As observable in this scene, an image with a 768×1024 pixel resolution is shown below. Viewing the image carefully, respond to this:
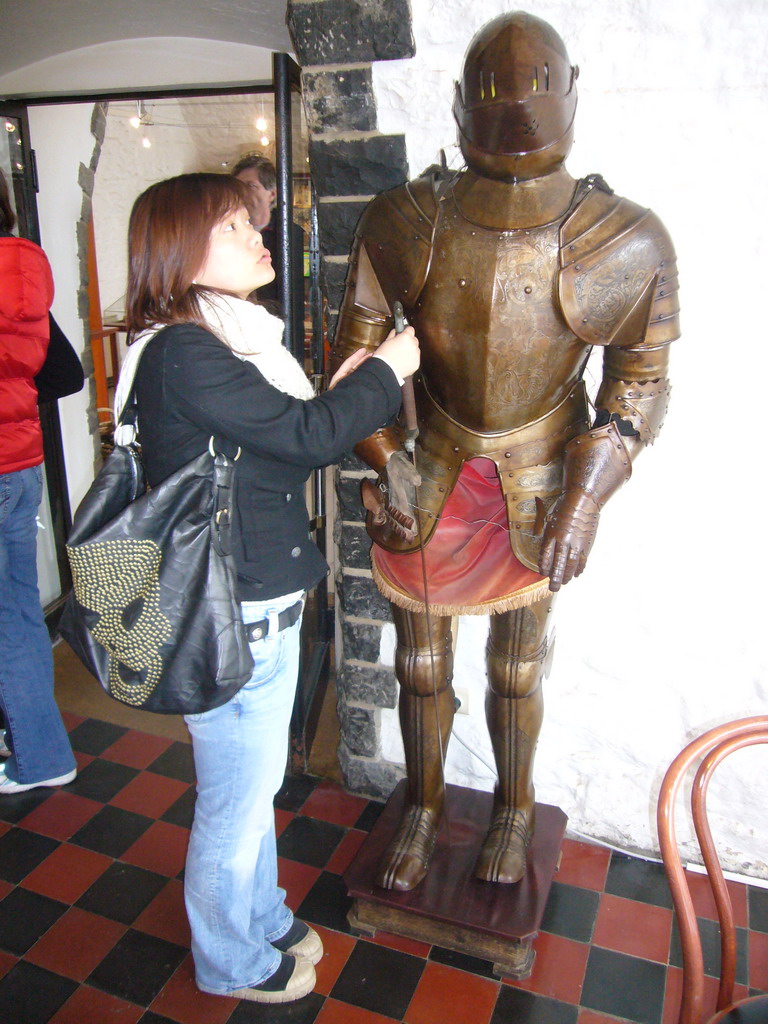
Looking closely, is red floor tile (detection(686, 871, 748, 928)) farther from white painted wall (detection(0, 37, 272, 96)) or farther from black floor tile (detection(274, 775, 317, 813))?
white painted wall (detection(0, 37, 272, 96))

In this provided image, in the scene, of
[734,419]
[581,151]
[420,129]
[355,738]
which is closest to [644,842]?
[355,738]

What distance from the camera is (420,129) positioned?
1.69 meters

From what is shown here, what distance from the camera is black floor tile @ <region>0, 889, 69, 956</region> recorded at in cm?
172

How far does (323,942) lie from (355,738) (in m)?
0.54

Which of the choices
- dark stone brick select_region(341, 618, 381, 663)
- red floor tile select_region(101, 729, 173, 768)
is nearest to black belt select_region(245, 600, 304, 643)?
dark stone brick select_region(341, 618, 381, 663)

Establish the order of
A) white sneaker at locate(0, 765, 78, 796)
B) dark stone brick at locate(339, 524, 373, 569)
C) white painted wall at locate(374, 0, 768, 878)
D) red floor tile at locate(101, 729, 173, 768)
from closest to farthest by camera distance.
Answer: white painted wall at locate(374, 0, 768, 878), dark stone brick at locate(339, 524, 373, 569), white sneaker at locate(0, 765, 78, 796), red floor tile at locate(101, 729, 173, 768)

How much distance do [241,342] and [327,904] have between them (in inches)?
52.7

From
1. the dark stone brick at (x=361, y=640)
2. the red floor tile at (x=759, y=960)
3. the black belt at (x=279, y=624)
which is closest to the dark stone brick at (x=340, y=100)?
the black belt at (x=279, y=624)

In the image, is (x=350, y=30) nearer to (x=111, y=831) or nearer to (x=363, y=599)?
(x=363, y=599)

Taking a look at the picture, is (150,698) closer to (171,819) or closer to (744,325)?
(171,819)

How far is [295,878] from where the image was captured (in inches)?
76.1

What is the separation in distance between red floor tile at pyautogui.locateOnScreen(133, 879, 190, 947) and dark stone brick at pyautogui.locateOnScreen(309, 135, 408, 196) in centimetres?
165

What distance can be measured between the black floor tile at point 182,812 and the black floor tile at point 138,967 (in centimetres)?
36

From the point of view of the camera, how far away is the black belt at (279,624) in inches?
50.0
